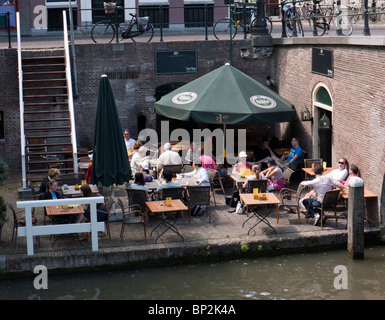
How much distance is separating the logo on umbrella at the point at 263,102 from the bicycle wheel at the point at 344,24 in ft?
7.72

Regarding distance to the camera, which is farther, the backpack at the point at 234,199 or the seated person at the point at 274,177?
the seated person at the point at 274,177

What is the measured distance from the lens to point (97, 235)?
42.0 ft

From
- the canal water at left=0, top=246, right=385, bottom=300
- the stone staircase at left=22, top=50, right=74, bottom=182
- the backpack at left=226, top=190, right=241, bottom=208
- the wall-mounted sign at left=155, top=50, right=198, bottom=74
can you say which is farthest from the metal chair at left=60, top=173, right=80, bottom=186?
the wall-mounted sign at left=155, top=50, right=198, bottom=74

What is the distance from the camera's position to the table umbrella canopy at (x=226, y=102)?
16391 mm

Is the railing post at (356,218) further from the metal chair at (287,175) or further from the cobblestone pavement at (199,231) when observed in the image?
the metal chair at (287,175)

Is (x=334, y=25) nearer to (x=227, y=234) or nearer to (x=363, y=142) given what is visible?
(x=363, y=142)

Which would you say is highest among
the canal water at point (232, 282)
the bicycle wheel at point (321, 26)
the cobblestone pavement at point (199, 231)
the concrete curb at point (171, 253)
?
the bicycle wheel at point (321, 26)

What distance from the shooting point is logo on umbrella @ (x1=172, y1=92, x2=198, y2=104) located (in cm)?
1706

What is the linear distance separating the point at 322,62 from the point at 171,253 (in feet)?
22.6

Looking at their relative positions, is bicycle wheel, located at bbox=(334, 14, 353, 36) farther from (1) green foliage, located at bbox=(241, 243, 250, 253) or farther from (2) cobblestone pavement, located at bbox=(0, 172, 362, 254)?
(1) green foliage, located at bbox=(241, 243, 250, 253)

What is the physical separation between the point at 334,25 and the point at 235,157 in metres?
4.15

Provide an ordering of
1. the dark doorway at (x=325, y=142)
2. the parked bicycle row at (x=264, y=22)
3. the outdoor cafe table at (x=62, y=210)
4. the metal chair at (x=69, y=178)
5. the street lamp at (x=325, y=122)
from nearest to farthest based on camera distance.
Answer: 1. the outdoor cafe table at (x=62, y=210)
2. the metal chair at (x=69, y=178)
3. the street lamp at (x=325, y=122)
4. the dark doorway at (x=325, y=142)
5. the parked bicycle row at (x=264, y=22)

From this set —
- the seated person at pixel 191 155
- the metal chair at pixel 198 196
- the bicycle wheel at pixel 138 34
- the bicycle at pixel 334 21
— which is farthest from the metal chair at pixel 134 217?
the bicycle wheel at pixel 138 34

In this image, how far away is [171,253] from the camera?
513 inches
